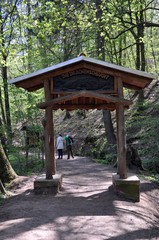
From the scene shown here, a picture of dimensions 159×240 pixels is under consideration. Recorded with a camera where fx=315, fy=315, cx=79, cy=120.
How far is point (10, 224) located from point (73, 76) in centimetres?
458

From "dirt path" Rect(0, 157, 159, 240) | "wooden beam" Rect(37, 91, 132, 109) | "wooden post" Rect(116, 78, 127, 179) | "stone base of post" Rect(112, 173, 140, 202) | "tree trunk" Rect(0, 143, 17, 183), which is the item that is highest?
"wooden beam" Rect(37, 91, 132, 109)

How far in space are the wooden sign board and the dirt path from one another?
119 inches

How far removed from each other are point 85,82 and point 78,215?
151 inches

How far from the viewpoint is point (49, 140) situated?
30.4 feet

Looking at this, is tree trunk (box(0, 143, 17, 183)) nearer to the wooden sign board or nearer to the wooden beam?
the wooden beam

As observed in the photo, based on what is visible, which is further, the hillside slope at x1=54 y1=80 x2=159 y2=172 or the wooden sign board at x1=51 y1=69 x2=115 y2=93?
the hillside slope at x1=54 y1=80 x2=159 y2=172

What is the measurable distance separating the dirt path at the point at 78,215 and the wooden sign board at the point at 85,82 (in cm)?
301

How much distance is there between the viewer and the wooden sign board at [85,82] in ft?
29.6

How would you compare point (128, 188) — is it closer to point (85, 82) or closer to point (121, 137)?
point (121, 137)

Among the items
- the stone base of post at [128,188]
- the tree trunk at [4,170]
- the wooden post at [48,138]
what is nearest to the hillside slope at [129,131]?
the stone base of post at [128,188]

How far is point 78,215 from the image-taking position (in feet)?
22.7

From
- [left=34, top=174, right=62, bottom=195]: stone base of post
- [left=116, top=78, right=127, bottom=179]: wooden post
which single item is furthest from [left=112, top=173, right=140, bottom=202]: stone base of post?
[left=34, top=174, right=62, bottom=195]: stone base of post

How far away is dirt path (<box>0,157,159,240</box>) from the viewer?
575 cm

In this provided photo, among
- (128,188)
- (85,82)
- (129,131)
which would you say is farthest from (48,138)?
(129,131)
